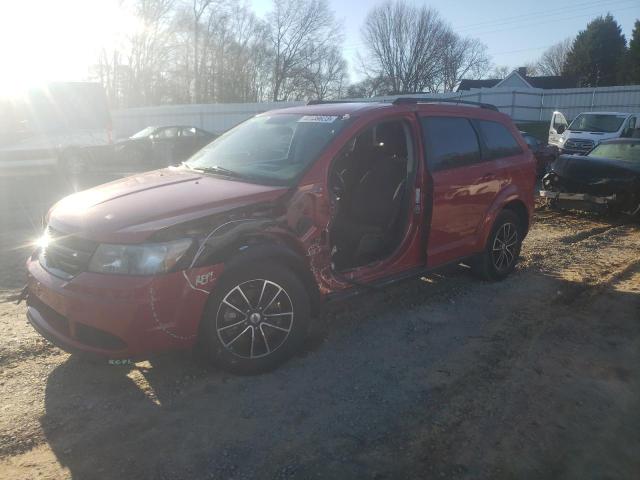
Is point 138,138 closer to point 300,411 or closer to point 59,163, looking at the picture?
point 59,163

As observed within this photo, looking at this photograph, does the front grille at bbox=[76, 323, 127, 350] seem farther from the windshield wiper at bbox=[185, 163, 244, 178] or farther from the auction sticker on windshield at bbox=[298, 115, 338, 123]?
the auction sticker on windshield at bbox=[298, 115, 338, 123]

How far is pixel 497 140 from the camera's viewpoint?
18.6 ft

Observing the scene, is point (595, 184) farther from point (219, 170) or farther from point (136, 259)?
point (136, 259)

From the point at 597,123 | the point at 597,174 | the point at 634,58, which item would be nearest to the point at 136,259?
the point at 597,174

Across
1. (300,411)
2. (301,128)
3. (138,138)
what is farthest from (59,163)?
(300,411)

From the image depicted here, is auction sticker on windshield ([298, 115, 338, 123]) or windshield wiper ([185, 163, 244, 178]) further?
auction sticker on windshield ([298, 115, 338, 123])

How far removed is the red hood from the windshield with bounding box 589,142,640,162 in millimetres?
9063

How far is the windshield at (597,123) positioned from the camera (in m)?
17.8

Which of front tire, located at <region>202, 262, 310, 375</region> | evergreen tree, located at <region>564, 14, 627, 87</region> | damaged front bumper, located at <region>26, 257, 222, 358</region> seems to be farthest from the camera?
evergreen tree, located at <region>564, 14, 627, 87</region>

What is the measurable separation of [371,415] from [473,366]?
105cm

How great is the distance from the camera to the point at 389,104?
15.4 ft

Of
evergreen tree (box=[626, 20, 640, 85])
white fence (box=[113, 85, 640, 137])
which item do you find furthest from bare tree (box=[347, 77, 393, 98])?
white fence (box=[113, 85, 640, 137])

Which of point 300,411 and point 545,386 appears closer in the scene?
point 300,411

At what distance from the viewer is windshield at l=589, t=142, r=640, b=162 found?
1023 cm
